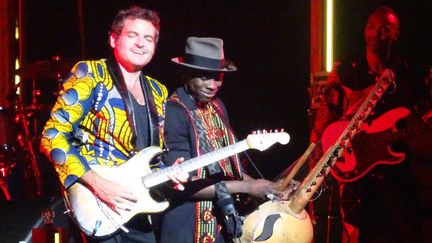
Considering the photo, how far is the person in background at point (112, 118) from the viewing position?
4.01 metres

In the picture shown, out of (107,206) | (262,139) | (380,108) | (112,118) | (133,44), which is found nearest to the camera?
(107,206)

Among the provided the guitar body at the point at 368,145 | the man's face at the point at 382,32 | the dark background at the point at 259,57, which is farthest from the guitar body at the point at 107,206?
the dark background at the point at 259,57

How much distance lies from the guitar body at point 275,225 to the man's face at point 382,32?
5.28 feet

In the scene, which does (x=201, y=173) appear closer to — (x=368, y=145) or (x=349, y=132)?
(x=349, y=132)

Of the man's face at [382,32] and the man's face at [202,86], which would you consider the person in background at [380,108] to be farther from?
the man's face at [202,86]

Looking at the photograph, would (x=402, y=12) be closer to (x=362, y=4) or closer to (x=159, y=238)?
(x=362, y=4)

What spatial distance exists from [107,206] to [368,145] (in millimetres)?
2472

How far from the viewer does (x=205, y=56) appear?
4.89 meters

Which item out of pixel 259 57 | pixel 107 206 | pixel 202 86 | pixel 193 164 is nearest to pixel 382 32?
pixel 202 86

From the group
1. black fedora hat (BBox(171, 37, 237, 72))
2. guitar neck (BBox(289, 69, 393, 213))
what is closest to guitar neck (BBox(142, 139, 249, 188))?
black fedora hat (BBox(171, 37, 237, 72))

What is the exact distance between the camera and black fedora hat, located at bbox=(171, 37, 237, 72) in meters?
4.83

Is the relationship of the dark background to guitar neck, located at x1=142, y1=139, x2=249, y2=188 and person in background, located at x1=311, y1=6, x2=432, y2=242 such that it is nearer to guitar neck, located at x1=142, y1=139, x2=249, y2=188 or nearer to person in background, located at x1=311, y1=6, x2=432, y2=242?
person in background, located at x1=311, y1=6, x2=432, y2=242

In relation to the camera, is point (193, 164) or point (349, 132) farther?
point (349, 132)

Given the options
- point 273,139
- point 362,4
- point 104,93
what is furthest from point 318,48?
point 104,93
